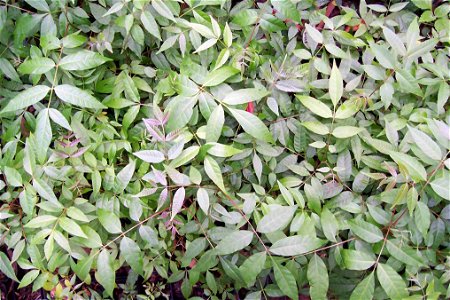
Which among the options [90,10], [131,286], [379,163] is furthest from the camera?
[131,286]

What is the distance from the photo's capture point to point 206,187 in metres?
1.58

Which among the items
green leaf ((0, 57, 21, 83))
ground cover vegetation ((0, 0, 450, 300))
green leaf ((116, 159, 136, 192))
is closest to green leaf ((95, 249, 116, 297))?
ground cover vegetation ((0, 0, 450, 300))

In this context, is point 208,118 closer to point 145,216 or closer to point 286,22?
point 145,216

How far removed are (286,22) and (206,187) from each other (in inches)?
31.8

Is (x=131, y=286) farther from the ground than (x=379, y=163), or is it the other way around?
(x=379, y=163)

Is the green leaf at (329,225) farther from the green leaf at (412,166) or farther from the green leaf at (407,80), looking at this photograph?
the green leaf at (407,80)

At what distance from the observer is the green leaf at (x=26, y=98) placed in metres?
1.45

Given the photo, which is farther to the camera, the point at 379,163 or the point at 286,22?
the point at 286,22

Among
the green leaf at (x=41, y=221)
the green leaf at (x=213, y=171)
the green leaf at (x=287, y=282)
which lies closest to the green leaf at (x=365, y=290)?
the green leaf at (x=287, y=282)

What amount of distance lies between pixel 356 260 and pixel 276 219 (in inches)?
12.4

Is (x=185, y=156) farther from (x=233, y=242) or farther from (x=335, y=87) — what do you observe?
(x=335, y=87)

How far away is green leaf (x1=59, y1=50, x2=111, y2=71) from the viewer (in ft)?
5.08

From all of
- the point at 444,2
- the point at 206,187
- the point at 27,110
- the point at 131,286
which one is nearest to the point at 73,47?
the point at 27,110

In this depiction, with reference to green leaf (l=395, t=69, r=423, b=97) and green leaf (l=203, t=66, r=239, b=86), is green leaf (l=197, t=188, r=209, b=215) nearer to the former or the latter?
green leaf (l=203, t=66, r=239, b=86)
